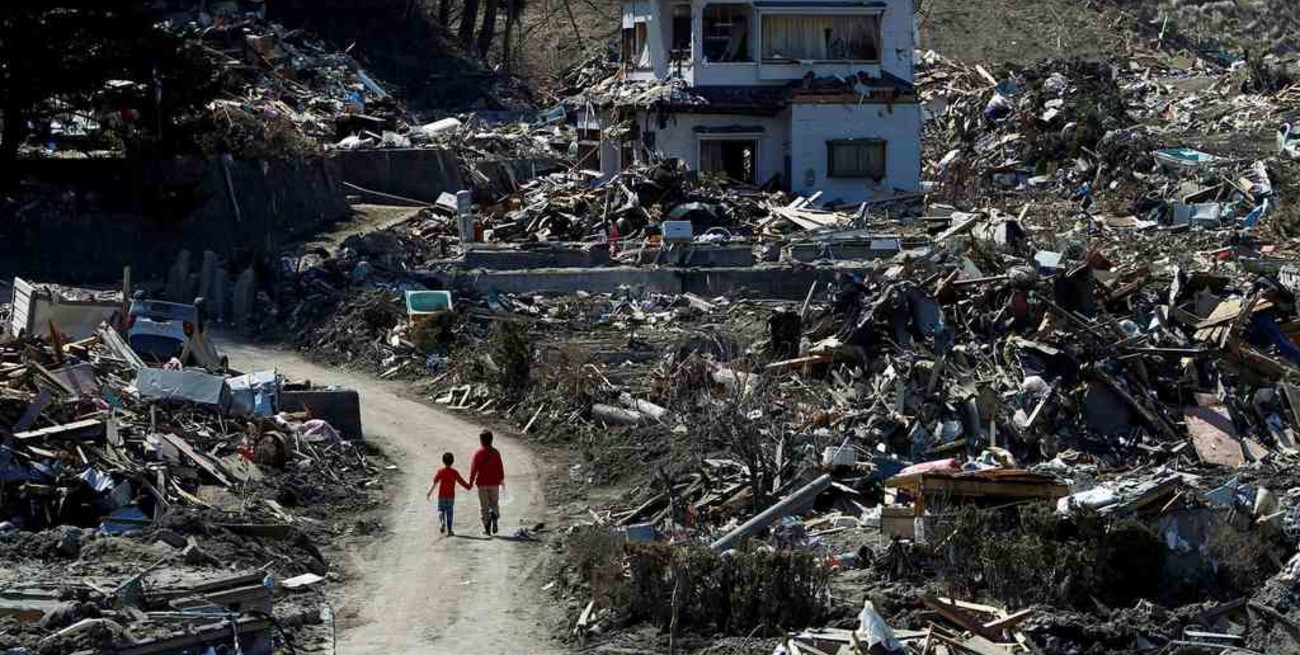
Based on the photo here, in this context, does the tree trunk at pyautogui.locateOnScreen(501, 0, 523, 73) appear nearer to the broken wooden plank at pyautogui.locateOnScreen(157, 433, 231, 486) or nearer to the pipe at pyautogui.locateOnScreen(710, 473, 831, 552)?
the broken wooden plank at pyautogui.locateOnScreen(157, 433, 231, 486)

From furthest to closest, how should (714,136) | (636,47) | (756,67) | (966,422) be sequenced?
(636,47), (756,67), (714,136), (966,422)

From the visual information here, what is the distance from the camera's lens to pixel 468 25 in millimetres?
56781

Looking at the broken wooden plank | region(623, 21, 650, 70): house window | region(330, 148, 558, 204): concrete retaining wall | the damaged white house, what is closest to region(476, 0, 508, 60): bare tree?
region(623, 21, 650, 70): house window

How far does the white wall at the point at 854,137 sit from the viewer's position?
39.3 m

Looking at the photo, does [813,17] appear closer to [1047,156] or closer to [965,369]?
[1047,156]

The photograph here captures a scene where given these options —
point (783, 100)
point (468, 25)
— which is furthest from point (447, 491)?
point (468, 25)

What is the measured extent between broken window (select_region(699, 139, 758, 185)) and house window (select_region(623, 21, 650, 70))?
12.1 ft

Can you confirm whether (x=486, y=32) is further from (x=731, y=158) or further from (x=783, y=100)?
(x=783, y=100)

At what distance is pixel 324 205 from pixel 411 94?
1584 cm

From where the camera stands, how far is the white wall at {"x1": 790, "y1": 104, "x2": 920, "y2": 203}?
1547 inches

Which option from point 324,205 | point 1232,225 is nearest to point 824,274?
point 1232,225

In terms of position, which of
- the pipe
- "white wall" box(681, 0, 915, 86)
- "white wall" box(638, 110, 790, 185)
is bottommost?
the pipe

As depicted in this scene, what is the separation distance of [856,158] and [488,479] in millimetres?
22496

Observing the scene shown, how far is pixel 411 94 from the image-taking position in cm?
5209
